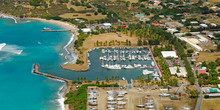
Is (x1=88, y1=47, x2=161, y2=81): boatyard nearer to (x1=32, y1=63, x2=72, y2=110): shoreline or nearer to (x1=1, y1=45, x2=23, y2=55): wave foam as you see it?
(x1=32, y1=63, x2=72, y2=110): shoreline

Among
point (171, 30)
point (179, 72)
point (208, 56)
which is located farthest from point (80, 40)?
point (208, 56)

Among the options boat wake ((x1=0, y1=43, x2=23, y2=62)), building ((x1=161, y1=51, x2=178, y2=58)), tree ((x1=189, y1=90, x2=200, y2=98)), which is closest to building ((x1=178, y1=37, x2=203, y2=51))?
building ((x1=161, y1=51, x2=178, y2=58))

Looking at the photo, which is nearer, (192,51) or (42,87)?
(42,87)

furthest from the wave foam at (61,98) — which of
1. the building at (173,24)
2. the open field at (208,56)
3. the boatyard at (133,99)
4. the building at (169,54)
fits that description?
the building at (173,24)

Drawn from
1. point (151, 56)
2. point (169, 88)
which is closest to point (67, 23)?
point (151, 56)

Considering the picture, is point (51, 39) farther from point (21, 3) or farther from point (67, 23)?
point (21, 3)

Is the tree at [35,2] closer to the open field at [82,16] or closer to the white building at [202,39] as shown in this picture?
the open field at [82,16]

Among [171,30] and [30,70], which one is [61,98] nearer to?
[30,70]
